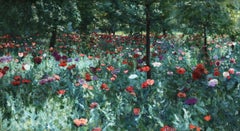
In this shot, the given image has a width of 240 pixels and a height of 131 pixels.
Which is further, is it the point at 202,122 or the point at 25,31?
the point at 25,31

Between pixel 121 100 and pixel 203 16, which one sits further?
pixel 203 16

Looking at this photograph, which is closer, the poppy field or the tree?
the poppy field

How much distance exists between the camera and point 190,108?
380 cm

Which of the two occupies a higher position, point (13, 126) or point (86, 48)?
point (13, 126)

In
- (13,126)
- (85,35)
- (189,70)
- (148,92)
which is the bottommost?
(85,35)

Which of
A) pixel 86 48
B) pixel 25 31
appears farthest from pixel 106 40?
pixel 25 31

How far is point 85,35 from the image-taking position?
13.0 metres

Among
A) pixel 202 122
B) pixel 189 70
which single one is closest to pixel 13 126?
pixel 202 122

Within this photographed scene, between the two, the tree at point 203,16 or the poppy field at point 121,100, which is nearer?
the poppy field at point 121,100

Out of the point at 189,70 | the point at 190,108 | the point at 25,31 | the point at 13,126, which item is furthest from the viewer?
the point at 25,31

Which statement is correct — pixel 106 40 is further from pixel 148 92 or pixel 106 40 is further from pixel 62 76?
pixel 148 92

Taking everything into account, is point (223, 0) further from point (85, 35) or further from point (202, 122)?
point (85, 35)

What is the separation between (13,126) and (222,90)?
2.76 metres

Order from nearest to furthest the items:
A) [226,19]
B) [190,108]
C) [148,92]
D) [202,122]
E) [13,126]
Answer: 1. [13,126]
2. [202,122]
3. [190,108]
4. [148,92]
5. [226,19]
